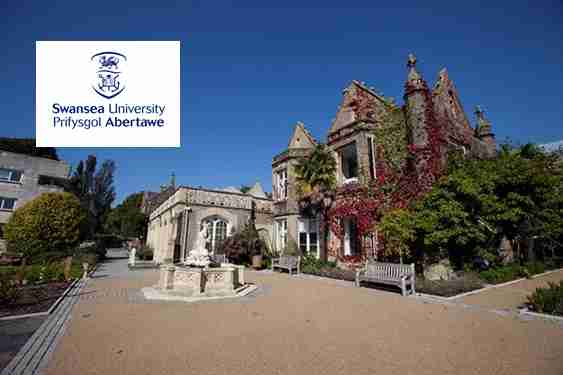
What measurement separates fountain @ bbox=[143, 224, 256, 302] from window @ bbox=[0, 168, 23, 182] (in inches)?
893

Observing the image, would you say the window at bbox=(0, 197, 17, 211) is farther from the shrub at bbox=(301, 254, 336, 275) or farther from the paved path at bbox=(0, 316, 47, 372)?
the shrub at bbox=(301, 254, 336, 275)

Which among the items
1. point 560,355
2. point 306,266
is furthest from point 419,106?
point 560,355

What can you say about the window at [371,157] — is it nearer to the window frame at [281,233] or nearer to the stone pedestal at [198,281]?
the window frame at [281,233]

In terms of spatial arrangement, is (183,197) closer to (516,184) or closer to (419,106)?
(419,106)

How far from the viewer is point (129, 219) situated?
36.9 metres

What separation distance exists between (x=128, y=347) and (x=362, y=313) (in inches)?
175

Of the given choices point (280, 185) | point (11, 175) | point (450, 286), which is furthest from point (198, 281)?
point (11, 175)

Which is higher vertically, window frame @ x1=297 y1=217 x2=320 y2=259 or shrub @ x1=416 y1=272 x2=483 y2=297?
window frame @ x1=297 y1=217 x2=320 y2=259

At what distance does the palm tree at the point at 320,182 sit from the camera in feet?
44.5

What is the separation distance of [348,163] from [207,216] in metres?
9.34

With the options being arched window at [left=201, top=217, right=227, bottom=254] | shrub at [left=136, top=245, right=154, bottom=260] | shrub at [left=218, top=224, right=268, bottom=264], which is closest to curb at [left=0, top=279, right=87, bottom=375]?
shrub at [left=218, top=224, right=268, bottom=264]

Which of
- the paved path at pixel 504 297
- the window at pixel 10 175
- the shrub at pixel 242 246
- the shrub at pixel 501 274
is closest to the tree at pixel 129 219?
the window at pixel 10 175

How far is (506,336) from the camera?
429 cm

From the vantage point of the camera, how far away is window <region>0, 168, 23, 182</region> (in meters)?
21.3
